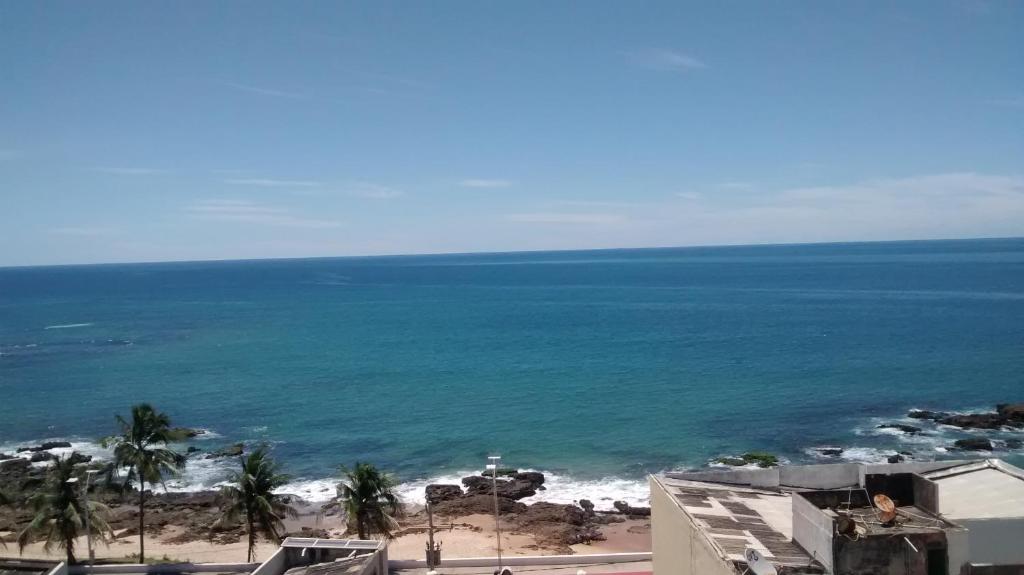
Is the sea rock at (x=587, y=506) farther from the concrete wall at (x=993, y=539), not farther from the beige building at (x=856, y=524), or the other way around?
the concrete wall at (x=993, y=539)

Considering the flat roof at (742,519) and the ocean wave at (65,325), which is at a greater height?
the flat roof at (742,519)

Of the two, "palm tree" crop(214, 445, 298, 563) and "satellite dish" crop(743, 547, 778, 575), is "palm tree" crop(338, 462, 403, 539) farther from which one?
"satellite dish" crop(743, 547, 778, 575)

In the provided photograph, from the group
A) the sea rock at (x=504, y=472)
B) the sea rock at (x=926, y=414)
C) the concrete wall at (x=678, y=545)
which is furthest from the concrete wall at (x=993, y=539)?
the sea rock at (x=926, y=414)

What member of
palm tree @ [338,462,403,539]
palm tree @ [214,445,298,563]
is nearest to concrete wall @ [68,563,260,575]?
palm tree @ [214,445,298,563]

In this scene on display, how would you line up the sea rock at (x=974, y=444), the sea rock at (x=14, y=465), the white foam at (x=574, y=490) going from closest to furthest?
the white foam at (x=574, y=490) → the sea rock at (x=974, y=444) → the sea rock at (x=14, y=465)

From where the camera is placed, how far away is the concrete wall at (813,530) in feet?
51.6

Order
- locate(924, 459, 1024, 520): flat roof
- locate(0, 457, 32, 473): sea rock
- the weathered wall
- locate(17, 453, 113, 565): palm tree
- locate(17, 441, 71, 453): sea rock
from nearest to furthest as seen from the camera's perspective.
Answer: the weathered wall → locate(924, 459, 1024, 520): flat roof → locate(17, 453, 113, 565): palm tree → locate(0, 457, 32, 473): sea rock → locate(17, 441, 71, 453): sea rock

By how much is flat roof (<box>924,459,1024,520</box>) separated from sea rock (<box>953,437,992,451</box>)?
36.6 meters

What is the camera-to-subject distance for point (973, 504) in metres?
18.0

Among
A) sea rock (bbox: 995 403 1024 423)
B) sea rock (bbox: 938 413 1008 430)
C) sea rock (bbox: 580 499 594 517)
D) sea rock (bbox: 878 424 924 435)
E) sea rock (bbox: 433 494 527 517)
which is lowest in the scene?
sea rock (bbox: 433 494 527 517)

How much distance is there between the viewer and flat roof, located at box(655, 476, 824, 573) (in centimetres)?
1683

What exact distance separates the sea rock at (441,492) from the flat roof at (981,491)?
102ft

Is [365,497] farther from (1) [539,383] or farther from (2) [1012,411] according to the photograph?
(2) [1012,411]

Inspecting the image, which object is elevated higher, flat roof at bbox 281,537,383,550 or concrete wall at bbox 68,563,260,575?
flat roof at bbox 281,537,383,550
